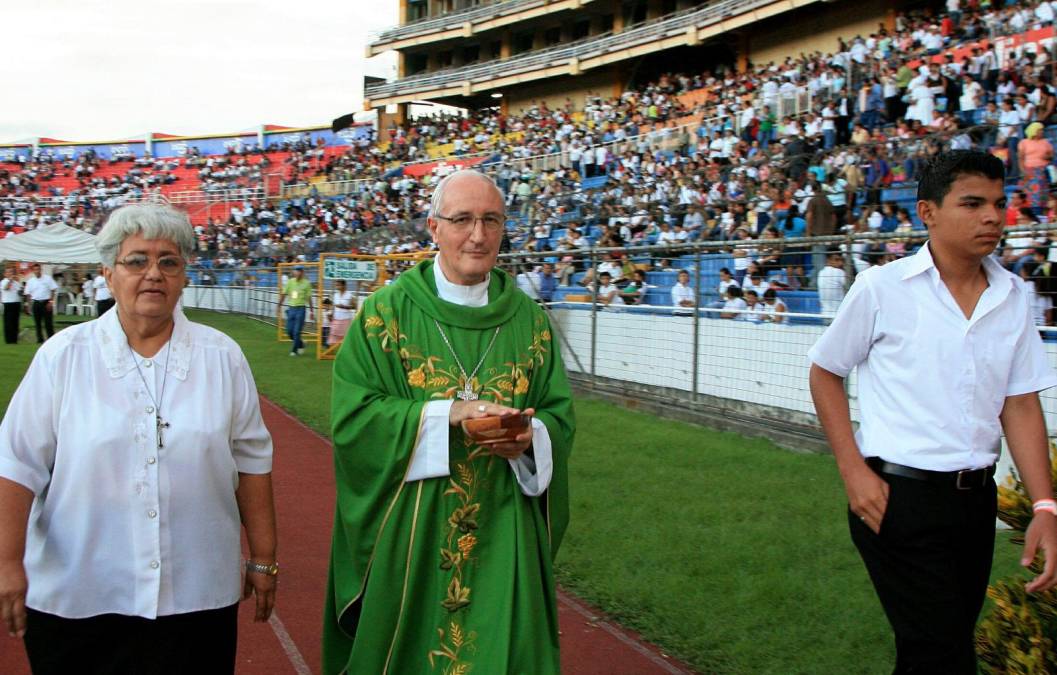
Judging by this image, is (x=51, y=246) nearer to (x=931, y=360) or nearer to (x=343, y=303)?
(x=343, y=303)

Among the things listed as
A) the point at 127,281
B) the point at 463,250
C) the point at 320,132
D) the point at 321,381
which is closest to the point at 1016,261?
the point at 463,250

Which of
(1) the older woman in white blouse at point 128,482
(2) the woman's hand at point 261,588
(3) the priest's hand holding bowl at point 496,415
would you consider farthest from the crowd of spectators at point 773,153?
(1) the older woman in white blouse at point 128,482

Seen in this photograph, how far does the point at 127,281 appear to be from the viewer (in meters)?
2.90

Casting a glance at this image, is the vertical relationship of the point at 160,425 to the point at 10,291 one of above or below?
above

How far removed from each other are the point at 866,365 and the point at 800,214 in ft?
39.3

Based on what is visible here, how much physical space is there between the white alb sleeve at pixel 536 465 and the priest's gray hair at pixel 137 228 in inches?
48.7

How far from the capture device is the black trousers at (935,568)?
3.03 m

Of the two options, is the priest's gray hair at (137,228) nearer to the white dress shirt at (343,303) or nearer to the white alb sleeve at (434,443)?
the white alb sleeve at (434,443)

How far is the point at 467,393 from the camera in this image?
3.40 meters

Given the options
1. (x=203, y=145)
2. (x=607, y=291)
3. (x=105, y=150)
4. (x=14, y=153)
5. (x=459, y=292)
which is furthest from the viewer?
(x=14, y=153)

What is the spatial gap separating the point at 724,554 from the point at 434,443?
11.5ft

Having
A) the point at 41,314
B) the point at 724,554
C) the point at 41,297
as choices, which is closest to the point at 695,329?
the point at 724,554

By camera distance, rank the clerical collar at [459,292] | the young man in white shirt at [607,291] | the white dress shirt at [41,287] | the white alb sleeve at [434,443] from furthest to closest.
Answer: the white dress shirt at [41,287] < the young man in white shirt at [607,291] < the clerical collar at [459,292] < the white alb sleeve at [434,443]

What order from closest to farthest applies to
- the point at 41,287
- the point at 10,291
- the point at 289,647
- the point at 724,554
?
the point at 289,647 → the point at 724,554 → the point at 41,287 → the point at 10,291
